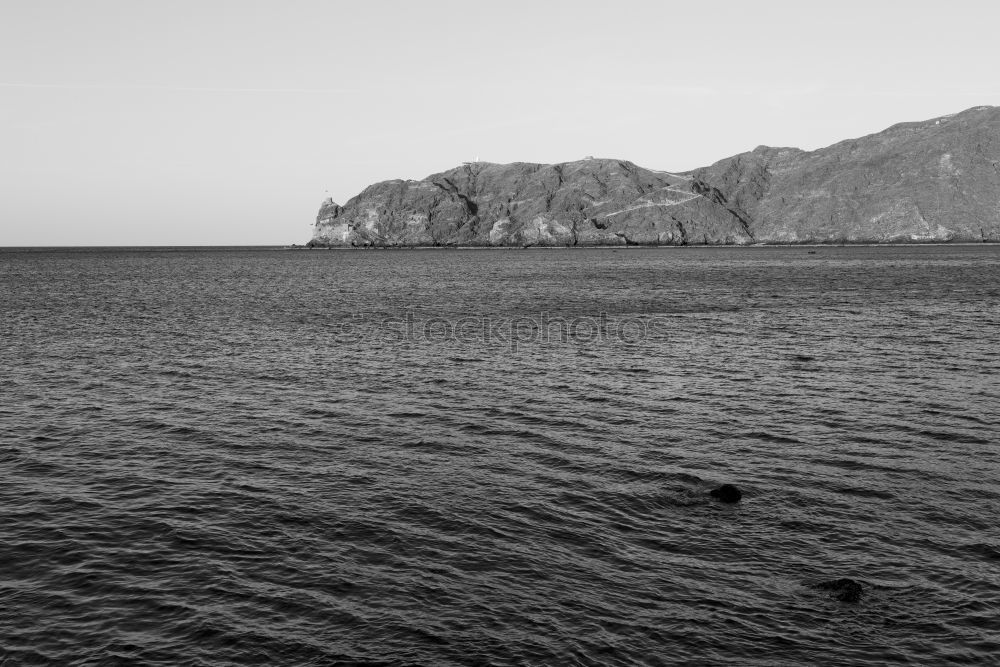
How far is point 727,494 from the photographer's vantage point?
2642 cm

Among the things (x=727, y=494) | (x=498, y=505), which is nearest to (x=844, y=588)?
(x=727, y=494)

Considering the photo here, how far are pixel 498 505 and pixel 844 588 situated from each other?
1108 centimetres

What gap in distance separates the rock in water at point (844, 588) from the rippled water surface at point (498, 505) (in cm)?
31

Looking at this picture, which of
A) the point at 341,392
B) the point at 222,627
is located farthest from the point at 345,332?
the point at 222,627

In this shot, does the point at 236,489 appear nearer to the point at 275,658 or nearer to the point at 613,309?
the point at 275,658

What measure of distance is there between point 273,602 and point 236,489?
29.5 ft

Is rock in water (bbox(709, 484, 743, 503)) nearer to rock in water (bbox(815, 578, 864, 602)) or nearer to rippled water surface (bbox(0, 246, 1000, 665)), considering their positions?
rippled water surface (bbox(0, 246, 1000, 665))

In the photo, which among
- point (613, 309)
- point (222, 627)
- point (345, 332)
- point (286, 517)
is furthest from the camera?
point (613, 309)

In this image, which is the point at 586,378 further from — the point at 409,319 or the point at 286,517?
the point at 409,319

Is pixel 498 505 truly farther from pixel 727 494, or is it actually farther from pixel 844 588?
pixel 844 588

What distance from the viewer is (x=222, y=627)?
1858 centimetres

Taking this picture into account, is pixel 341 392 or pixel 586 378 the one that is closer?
pixel 341 392

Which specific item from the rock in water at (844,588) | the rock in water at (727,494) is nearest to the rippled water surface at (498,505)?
the rock in water at (844,588)

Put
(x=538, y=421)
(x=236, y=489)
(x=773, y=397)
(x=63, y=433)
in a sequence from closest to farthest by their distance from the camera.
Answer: (x=236, y=489) → (x=63, y=433) → (x=538, y=421) → (x=773, y=397)
